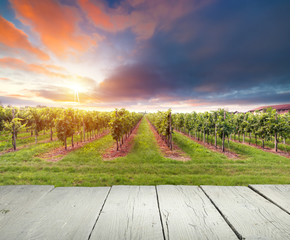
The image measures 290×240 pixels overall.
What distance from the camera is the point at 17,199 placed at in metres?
0.94

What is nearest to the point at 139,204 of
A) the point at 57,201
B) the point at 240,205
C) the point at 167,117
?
the point at 57,201

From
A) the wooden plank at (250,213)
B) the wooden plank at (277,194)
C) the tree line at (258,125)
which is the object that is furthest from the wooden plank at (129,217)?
the tree line at (258,125)

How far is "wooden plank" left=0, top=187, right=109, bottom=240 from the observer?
24.6 inches

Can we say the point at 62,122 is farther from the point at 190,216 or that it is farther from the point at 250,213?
the point at 250,213

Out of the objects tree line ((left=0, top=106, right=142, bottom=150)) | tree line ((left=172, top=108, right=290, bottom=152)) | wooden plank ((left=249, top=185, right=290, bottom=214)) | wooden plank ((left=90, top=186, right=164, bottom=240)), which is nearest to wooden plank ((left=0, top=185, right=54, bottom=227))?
wooden plank ((left=90, top=186, right=164, bottom=240))

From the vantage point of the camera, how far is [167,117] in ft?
49.1

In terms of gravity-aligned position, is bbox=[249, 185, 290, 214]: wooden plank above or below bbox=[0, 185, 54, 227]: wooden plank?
below

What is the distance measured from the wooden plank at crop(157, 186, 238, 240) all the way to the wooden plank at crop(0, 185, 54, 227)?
862mm

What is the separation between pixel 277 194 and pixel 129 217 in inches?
45.7

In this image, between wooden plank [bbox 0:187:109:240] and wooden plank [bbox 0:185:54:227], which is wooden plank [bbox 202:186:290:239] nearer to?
wooden plank [bbox 0:187:109:240]

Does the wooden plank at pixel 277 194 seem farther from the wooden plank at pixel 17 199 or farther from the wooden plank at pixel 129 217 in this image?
the wooden plank at pixel 17 199

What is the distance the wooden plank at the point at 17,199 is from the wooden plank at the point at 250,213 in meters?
1.22

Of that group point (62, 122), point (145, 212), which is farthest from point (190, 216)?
point (62, 122)

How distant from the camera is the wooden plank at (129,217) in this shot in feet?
2.04
